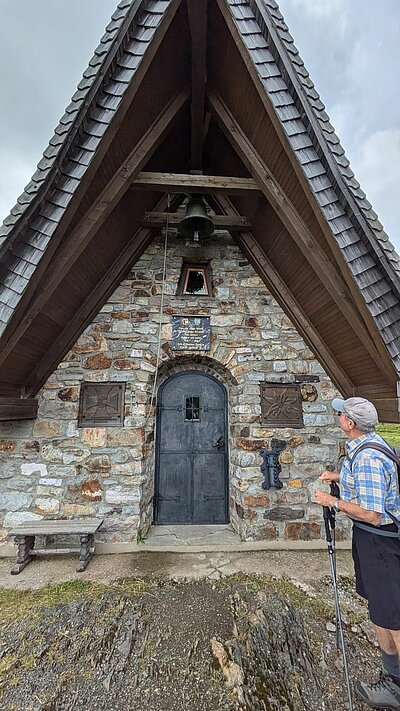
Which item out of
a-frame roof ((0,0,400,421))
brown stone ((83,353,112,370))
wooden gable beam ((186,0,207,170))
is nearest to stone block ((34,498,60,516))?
a-frame roof ((0,0,400,421))

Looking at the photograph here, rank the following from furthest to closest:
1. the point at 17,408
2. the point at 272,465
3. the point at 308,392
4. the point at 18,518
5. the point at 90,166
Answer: the point at 308,392 < the point at 272,465 < the point at 18,518 < the point at 17,408 < the point at 90,166

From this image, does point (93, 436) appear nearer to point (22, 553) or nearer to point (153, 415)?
point (153, 415)

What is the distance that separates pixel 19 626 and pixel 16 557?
126cm

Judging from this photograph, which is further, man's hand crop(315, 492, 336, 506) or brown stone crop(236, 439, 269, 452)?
brown stone crop(236, 439, 269, 452)

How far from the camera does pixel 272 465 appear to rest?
375 centimetres

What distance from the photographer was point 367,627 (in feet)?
7.65

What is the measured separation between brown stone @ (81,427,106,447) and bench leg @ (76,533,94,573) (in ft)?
3.12

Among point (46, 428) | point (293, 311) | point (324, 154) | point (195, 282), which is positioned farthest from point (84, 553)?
point (324, 154)

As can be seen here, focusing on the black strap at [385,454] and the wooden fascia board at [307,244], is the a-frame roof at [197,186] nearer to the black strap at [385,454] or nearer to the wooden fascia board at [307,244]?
the wooden fascia board at [307,244]

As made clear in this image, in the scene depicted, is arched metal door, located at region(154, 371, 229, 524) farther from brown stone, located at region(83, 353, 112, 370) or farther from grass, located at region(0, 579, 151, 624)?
grass, located at region(0, 579, 151, 624)

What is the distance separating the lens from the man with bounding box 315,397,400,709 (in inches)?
67.2

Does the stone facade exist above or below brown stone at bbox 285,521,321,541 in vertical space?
above

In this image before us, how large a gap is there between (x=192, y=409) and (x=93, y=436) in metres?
1.32

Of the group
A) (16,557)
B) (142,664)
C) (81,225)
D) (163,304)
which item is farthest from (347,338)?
(16,557)
